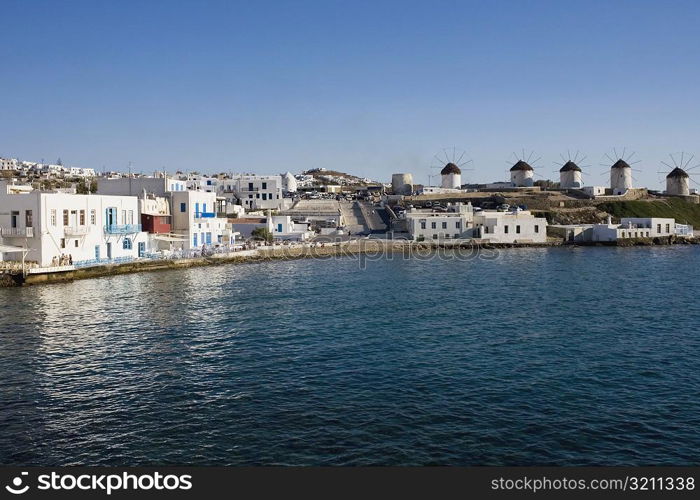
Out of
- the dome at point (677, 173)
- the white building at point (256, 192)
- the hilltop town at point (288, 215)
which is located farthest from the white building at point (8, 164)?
the dome at point (677, 173)

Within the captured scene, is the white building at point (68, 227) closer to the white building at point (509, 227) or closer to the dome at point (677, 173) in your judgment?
the white building at point (509, 227)

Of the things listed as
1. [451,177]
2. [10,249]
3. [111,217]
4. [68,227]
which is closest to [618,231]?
[451,177]

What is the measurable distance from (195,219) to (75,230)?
47.7ft

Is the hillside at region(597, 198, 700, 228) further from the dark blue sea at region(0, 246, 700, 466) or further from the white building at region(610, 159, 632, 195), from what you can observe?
the dark blue sea at region(0, 246, 700, 466)

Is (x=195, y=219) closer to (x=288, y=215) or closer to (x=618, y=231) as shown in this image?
(x=288, y=215)

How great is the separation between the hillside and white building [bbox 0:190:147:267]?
72113 millimetres

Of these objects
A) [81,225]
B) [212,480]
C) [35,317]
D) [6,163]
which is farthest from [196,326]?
[6,163]

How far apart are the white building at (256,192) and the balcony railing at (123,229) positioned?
137 feet

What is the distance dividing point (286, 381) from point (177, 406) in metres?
3.28

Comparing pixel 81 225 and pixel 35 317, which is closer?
pixel 35 317

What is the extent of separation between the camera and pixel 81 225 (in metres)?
41.7

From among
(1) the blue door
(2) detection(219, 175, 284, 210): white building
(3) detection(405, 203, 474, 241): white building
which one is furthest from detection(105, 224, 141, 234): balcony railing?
(2) detection(219, 175, 284, 210): white building

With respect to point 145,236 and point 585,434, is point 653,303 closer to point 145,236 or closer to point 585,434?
point 585,434

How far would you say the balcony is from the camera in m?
40.2
